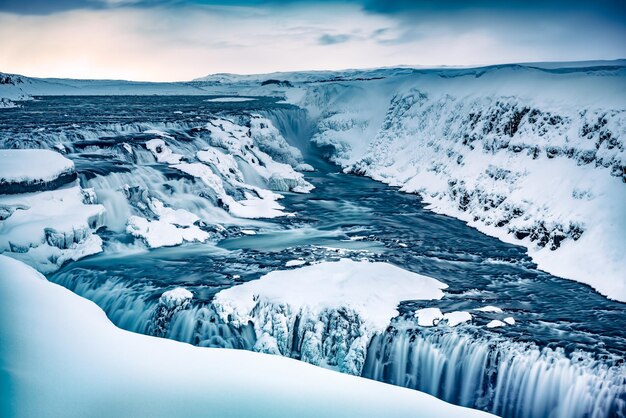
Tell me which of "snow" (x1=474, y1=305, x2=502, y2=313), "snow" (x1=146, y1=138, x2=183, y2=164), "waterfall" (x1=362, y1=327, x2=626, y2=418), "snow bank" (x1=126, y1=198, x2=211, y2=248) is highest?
"snow" (x1=146, y1=138, x2=183, y2=164)

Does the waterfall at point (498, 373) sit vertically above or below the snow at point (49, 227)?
below

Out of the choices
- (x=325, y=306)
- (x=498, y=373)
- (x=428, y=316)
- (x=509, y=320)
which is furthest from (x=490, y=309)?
(x=325, y=306)

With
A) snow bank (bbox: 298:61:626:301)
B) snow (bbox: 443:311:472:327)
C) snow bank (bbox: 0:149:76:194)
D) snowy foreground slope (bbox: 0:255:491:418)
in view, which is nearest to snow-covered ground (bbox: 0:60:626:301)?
snow bank (bbox: 298:61:626:301)

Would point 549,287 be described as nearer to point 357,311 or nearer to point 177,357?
point 357,311

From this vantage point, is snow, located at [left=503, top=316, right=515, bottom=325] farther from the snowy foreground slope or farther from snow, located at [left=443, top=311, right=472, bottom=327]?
the snowy foreground slope

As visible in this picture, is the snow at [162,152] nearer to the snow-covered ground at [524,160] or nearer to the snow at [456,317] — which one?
the snow-covered ground at [524,160]

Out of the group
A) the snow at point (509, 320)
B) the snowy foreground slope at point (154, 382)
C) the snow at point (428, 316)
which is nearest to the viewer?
the snowy foreground slope at point (154, 382)

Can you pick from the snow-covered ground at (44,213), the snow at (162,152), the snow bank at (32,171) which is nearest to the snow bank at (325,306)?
the snow-covered ground at (44,213)
